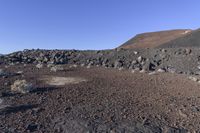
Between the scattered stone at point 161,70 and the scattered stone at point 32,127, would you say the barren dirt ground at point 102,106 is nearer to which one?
the scattered stone at point 32,127

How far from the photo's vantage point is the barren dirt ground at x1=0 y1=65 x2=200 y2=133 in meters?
9.18

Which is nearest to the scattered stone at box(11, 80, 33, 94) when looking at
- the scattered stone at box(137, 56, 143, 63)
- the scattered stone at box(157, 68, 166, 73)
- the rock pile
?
the rock pile

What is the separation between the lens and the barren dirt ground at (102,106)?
9180 millimetres

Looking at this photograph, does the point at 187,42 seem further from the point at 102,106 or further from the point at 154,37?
the point at 102,106

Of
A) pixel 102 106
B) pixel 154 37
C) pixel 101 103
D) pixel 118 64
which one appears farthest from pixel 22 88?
pixel 154 37

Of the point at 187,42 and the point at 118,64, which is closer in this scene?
the point at 118,64

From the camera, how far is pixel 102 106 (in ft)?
35.1

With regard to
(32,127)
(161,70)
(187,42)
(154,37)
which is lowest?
(32,127)

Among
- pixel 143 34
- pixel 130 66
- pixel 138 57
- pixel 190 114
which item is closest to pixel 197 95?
pixel 190 114

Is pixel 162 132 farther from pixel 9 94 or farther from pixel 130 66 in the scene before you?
pixel 130 66

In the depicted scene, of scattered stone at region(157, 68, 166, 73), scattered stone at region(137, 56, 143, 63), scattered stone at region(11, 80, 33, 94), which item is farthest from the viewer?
scattered stone at region(137, 56, 143, 63)

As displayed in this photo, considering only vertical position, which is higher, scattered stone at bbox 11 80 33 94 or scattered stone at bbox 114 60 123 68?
scattered stone at bbox 114 60 123 68

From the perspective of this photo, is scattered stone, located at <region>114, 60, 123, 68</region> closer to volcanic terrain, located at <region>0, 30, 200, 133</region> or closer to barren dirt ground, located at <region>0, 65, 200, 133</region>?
volcanic terrain, located at <region>0, 30, 200, 133</region>

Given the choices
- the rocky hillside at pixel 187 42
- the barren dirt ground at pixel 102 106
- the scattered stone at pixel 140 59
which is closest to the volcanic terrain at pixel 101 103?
the barren dirt ground at pixel 102 106
